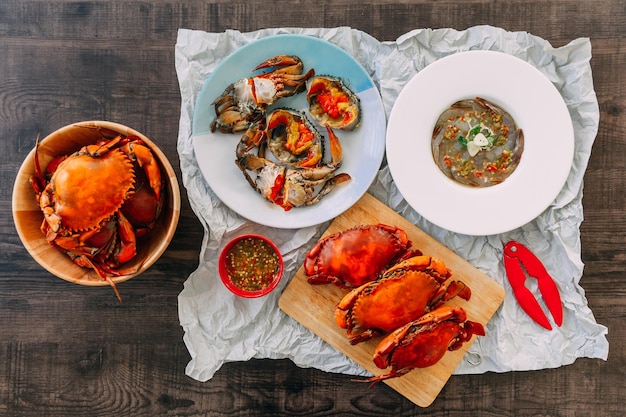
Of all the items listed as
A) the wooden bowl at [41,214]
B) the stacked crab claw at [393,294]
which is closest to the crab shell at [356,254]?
the stacked crab claw at [393,294]

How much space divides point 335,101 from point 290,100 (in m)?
0.16

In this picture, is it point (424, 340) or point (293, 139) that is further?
point (293, 139)

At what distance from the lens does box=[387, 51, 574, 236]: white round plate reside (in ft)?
6.39

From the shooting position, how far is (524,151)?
200 cm

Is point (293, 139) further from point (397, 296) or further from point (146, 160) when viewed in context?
point (397, 296)

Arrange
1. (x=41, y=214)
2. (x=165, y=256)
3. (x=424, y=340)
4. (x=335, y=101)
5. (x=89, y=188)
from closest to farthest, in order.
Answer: (x=89, y=188)
(x=41, y=214)
(x=424, y=340)
(x=335, y=101)
(x=165, y=256)

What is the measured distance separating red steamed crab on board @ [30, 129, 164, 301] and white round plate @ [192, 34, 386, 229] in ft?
0.84

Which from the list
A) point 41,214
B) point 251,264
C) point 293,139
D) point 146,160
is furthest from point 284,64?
point 41,214

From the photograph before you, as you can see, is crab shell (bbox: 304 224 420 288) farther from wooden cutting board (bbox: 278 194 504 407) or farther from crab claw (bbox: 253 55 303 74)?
crab claw (bbox: 253 55 303 74)

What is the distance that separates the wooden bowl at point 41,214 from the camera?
173cm

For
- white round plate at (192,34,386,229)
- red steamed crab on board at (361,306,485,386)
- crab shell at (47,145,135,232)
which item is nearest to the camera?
crab shell at (47,145,135,232)

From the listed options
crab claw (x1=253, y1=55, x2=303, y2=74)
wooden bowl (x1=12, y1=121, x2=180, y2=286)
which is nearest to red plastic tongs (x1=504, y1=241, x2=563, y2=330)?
crab claw (x1=253, y1=55, x2=303, y2=74)

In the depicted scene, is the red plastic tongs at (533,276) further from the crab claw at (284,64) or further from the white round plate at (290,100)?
the crab claw at (284,64)

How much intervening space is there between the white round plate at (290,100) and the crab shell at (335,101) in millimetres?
29
